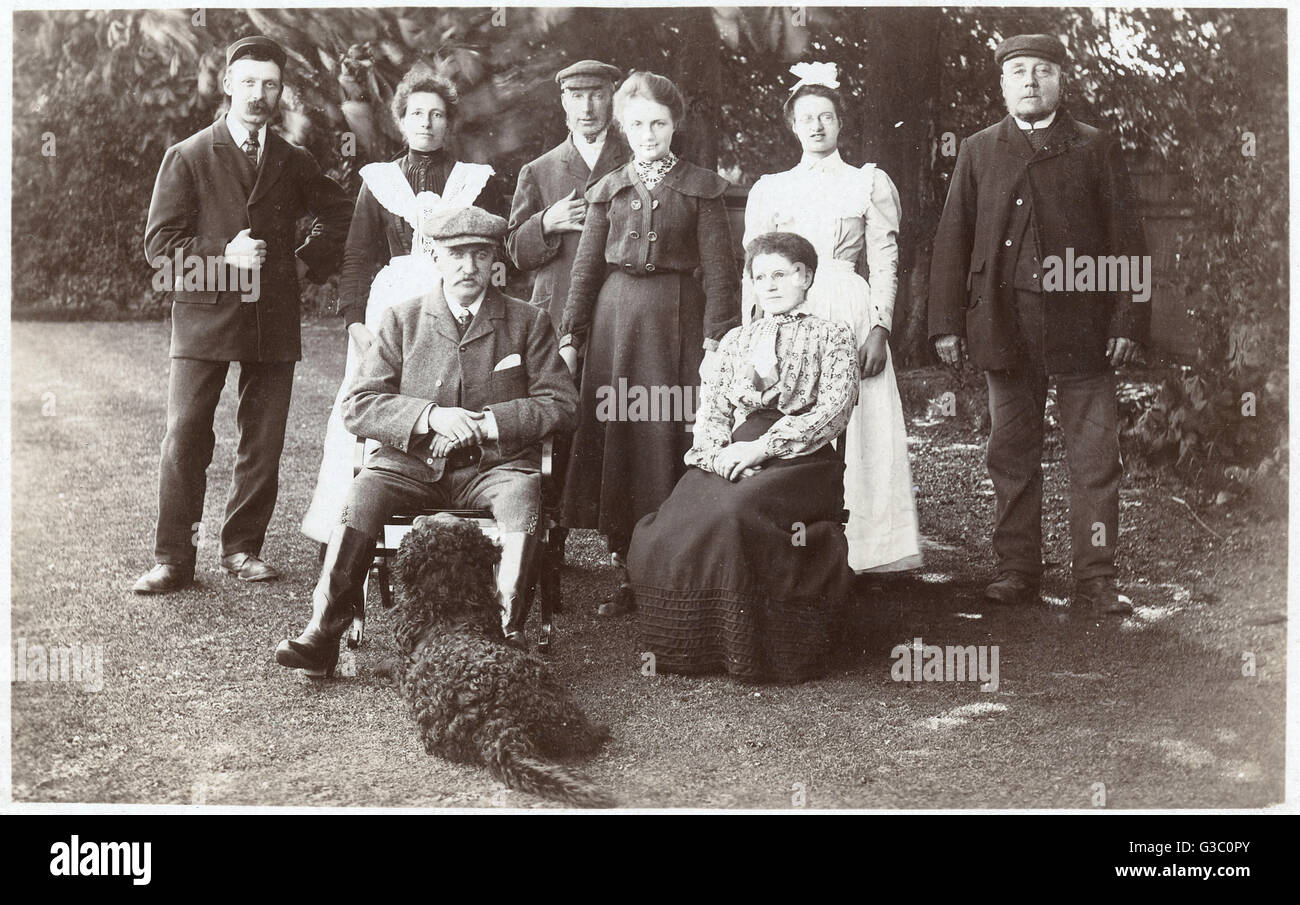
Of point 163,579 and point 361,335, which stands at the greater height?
point 361,335

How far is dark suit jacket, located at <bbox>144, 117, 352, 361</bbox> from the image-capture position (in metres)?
5.38

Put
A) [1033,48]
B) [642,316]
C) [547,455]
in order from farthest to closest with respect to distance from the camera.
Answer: [642,316] < [1033,48] < [547,455]

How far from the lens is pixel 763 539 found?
4938 millimetres

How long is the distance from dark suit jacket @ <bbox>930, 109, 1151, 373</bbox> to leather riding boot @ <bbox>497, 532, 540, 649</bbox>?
74.9 inches

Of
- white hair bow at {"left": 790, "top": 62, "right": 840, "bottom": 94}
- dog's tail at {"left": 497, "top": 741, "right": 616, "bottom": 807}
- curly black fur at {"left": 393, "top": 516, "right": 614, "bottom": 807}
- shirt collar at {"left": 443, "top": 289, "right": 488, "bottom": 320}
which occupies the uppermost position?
white hair bow at {"left": 790, "top": 62, "right": 840, "bottom": 94}

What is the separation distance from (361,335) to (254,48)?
1.18m

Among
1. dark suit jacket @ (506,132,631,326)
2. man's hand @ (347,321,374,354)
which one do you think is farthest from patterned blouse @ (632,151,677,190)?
man's hand @ (347,321,374,354)

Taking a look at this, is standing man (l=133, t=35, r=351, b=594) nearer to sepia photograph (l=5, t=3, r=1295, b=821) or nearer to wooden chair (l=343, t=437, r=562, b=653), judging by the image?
sepia photograph (l=5, t=3, r=1295, b=821)

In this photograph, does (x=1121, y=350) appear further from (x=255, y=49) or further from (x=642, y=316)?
(x=255, y=49)

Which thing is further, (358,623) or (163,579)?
(163,579)

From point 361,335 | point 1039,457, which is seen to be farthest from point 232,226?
point 1039,457

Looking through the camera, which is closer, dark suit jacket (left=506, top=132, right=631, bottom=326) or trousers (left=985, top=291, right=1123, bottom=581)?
trousers (left=985, top=291, right=1123, bottom=581)

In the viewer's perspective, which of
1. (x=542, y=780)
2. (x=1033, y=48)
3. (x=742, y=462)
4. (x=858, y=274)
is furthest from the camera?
(x=858, y=274)

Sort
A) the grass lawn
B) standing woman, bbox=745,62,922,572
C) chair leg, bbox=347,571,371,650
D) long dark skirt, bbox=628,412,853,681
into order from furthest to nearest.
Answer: standing woman, bbox=745,62,922,572
chair leg, bbox=347,571,371,650
long dark skirt, bbox=628,412,853,681
the grass lawn
